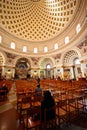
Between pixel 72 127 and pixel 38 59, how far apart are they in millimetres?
26041

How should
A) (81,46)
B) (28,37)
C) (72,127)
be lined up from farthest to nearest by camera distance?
1. (28,37)
2. (81,46)
3. (72,127)

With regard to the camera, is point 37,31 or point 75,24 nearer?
point 75,24

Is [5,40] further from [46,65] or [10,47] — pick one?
[46,65]

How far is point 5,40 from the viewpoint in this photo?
24.1 metres

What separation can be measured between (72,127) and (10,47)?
25797 mm

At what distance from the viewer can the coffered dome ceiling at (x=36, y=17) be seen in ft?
77.8

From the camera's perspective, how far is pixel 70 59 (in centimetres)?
2280

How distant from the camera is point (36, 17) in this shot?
1107 inches

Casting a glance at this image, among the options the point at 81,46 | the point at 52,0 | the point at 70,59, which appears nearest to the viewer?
the point at 81,46

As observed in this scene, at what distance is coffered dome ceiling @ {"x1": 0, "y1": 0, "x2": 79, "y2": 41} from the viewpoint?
23.7 meters

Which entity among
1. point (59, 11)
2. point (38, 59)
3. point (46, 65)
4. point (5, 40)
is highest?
point (59, 11)

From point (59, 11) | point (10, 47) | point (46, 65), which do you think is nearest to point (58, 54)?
point (46, 65)

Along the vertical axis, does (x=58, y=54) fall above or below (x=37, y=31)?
below

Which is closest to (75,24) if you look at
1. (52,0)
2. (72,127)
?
(52,0)
